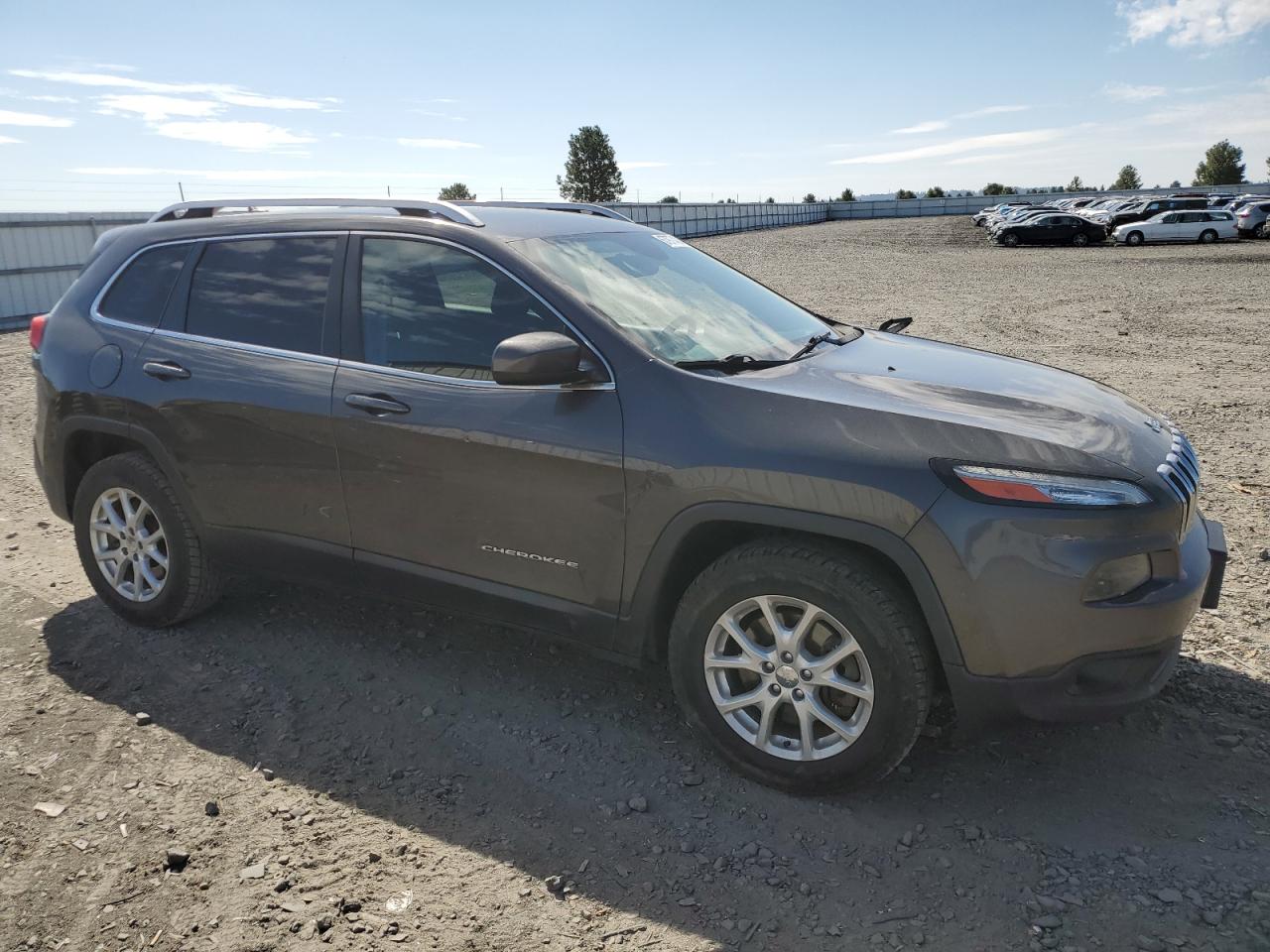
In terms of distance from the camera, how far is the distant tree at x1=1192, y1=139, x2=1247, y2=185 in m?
92.5

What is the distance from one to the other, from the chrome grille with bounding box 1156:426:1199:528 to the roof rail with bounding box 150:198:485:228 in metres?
2.48

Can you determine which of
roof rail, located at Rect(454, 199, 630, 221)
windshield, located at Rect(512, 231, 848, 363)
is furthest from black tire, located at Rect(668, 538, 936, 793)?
roof rail, located at Rect(454, 199, 630, 221)

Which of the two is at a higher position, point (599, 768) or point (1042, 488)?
point (1042, 488)

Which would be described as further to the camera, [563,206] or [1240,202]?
[1240,202]

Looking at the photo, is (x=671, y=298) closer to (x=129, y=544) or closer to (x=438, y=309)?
(x=438, y=309)

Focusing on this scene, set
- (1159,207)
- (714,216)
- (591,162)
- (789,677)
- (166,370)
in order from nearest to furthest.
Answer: (789,677) < (166,370) < (1159,207) < (714,216) < (591,162)

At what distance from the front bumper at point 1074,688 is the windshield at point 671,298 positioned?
1.36 m

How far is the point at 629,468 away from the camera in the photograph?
3.08 meters

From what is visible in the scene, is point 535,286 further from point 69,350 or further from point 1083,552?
point 69,350

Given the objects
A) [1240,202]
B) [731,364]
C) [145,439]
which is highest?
[1240,202]

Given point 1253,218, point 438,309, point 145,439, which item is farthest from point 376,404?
point 1253,218

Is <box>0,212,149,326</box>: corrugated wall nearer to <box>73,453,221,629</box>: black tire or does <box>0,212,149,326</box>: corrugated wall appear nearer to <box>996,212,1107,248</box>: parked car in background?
<box>73,453,221,629</box>: black tire

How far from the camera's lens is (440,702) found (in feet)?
12.2

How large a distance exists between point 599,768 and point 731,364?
147 centimetres
